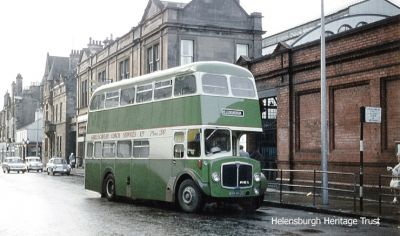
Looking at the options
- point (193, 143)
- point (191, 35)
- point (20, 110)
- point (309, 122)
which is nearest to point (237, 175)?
point (193, 143)

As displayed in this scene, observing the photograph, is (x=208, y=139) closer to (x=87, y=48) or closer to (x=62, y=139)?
(x=87, y=48)

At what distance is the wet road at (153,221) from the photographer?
11.3m

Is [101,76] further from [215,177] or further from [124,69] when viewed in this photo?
[215,177]

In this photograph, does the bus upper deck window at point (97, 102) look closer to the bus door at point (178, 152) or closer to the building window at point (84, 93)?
the bus door at point (178, 152)

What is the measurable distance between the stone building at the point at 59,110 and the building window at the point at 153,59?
25.5m

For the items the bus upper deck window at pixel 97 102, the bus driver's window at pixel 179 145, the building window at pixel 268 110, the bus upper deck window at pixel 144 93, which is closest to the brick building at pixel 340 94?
the building window at pixel 268 110

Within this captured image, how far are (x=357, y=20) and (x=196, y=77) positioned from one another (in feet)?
53.0

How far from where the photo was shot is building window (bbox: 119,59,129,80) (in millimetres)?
41188

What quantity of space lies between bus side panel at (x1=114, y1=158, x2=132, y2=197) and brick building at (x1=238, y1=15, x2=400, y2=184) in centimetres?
719

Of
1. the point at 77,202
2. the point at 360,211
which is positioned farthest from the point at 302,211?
the point at 77,202

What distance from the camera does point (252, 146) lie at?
83.6 ft

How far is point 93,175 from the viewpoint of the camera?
67.8 feet

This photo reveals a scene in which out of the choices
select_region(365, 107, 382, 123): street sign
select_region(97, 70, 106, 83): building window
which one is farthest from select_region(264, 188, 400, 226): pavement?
select_region(97, 70, 106, 83): building window

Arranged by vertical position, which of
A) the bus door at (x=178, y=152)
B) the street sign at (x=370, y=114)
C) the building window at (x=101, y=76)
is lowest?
the bus door at (x=178, y=152)
